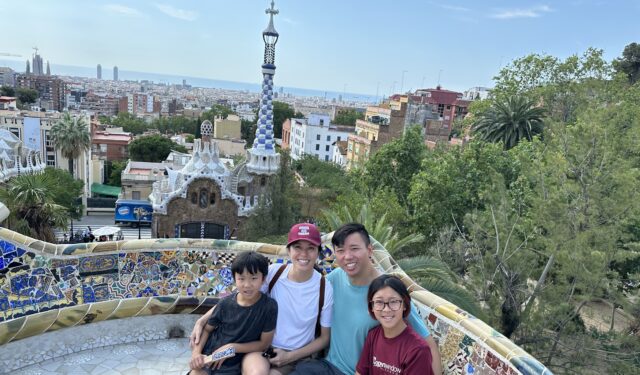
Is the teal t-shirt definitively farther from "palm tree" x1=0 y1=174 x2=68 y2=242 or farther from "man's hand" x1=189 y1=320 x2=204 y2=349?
"palm tree" x1=0 y1=174 x2=68 y2=242

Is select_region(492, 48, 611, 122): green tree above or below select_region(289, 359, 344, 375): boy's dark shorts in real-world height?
above

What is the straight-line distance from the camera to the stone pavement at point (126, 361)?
12.5ft

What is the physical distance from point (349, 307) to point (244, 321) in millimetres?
727

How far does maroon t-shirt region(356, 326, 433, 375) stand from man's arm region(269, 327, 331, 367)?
40cm

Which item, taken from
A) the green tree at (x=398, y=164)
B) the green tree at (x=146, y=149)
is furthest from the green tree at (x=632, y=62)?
the green tree at (x=146, y=149)

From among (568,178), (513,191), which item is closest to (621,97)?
(513,191)

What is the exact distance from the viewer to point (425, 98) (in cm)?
5119

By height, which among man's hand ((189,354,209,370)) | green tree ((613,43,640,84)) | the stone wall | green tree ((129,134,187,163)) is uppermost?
green tree ((613,43,640,84))

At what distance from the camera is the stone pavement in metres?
3.81

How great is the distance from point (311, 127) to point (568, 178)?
45292 millimetres

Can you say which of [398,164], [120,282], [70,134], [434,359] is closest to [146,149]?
[70,134]

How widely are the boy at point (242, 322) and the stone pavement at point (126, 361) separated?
1004 mm

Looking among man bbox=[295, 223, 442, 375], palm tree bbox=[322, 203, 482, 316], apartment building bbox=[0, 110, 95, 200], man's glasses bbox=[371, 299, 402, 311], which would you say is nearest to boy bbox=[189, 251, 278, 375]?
man bbox=[295, 223, 442, 375]

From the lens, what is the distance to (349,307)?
3068mm
